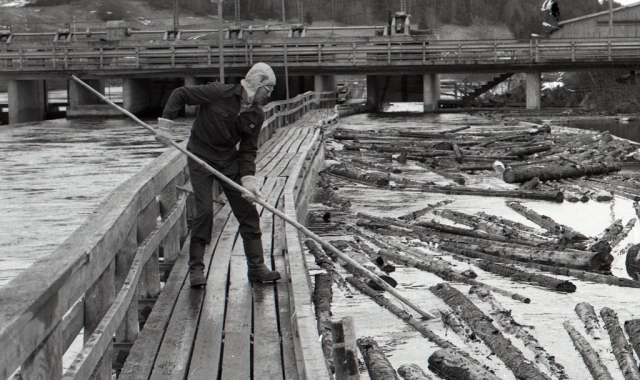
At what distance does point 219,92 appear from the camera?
8250 mm

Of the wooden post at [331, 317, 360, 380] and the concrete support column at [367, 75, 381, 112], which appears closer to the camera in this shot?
the wooden post at [331, 317, 360, 380]

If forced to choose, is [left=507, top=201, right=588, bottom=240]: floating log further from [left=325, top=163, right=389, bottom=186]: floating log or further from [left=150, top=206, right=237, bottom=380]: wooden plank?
[left=150, top=206, right=237, bottom=380]: wooden plank

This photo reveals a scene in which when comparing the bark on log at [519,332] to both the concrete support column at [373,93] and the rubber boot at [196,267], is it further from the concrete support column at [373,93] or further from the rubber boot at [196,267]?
the concrete support column at [373,93]

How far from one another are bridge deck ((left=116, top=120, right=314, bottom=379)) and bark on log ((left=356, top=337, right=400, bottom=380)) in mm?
673

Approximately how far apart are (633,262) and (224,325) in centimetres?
572

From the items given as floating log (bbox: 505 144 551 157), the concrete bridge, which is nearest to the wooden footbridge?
floating log (bbox: 505 144 551 157)

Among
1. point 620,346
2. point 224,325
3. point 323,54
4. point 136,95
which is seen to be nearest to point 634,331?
point 620,346

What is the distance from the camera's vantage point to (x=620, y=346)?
8258 mm

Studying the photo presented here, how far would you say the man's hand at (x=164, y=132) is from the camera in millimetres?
8023

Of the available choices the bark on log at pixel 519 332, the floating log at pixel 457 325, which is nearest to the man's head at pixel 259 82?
the floating log at pixel 457 325

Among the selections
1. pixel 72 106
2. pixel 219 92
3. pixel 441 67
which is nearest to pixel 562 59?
pixel 441 67

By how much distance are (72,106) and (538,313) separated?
3911cm

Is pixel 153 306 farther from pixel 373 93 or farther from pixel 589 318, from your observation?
pixel 373 93

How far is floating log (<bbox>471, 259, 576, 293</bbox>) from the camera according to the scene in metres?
10.5
